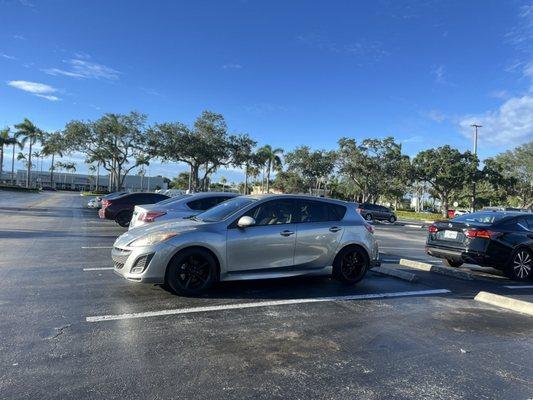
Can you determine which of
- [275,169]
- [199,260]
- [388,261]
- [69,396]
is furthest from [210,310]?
[275,169]

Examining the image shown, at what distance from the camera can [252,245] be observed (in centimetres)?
707

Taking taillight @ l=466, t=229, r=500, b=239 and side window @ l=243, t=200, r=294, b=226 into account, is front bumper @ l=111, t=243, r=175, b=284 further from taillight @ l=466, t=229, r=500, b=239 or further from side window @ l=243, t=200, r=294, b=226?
taillight @ l=466, t=229, r=500, b=239

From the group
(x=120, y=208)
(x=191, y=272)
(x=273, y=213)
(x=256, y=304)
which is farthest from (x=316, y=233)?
(x=120, y=208)

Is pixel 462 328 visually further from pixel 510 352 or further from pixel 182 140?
pixel 182 140

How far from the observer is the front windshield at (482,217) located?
9969 mm

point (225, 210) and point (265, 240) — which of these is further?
point (225, 210)

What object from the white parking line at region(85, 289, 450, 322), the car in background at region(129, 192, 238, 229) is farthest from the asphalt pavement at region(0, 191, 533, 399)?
the car in background at region(129, 192, 238, 229)

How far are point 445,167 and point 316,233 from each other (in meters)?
47.8

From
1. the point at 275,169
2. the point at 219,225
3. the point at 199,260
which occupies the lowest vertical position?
the point at 199,260

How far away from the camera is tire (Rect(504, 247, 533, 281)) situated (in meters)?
9.52

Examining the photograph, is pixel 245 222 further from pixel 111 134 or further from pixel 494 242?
pixel 111 134

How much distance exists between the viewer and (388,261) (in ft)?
36.9

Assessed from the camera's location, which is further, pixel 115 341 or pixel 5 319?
pixel 5 319

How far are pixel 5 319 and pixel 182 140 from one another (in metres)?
42.5
